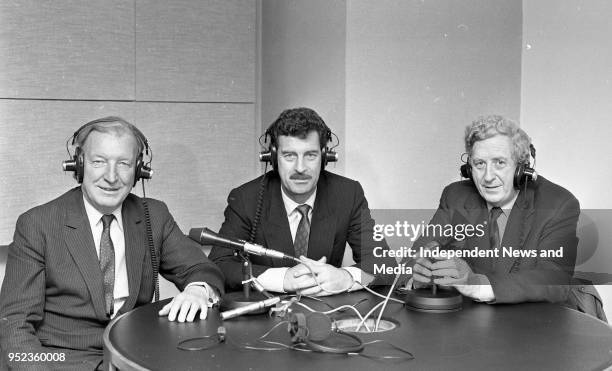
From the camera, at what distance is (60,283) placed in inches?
85.0

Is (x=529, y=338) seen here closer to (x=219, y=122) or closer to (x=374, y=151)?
(x=374, y=151)

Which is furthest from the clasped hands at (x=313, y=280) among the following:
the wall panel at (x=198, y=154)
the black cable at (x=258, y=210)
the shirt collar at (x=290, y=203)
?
the wall panel at (x=198, y=154)

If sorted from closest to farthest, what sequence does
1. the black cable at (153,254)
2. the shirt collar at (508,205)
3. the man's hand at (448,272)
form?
the man's hand at (448,272)
the black cable at (153,254)
the shirt collar at (508,205)

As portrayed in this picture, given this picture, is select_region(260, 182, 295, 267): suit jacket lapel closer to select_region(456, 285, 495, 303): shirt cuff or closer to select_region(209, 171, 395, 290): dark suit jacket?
select_region(209, 171, 395, 290): dark suit jacket

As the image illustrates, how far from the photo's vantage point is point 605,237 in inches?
116

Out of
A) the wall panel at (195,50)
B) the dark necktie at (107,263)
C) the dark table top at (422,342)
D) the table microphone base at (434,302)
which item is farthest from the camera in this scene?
the wall panel at (195,50)

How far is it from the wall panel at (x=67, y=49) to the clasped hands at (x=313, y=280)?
57.7 inches

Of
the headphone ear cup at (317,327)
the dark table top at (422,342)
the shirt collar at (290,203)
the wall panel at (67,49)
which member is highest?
the wall panel at (67,49)

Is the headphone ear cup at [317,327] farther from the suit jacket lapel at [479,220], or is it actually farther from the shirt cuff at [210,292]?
the suit jacket lapel at [479,220]

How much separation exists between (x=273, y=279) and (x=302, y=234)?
0.45 meters

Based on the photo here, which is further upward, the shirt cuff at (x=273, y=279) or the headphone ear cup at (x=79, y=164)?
the headphone ear cup at (x=79, y=164)

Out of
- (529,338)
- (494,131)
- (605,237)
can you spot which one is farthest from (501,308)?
(605,237)

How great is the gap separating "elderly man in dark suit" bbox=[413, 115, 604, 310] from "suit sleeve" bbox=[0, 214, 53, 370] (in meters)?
1.09

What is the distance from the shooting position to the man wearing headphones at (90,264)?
81.6 inches
